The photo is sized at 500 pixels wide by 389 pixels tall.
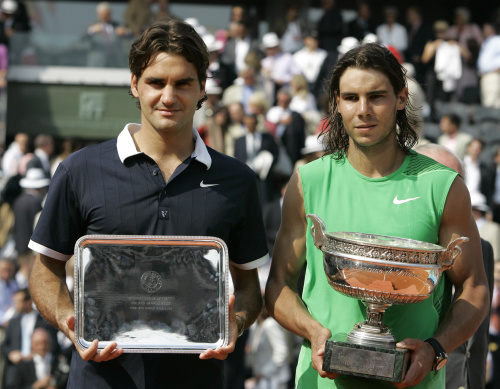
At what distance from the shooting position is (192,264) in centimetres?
335

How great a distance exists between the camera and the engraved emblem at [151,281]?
333cm

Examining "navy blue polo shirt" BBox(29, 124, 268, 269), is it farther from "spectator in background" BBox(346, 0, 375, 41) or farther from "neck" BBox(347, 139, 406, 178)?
"spectator in background" BBox(346, 0, 375, 41)

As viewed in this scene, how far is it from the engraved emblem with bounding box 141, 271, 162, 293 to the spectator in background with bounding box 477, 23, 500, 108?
1363 cm

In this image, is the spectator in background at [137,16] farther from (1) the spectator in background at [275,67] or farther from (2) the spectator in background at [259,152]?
(2) the spectator in background at [259,152]

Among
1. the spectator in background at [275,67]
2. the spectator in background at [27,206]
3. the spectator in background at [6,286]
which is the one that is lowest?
the spectator in background at [6,286]

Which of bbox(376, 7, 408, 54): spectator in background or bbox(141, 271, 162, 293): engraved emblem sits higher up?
bbox(376, 7, 408, 54): spectator in background

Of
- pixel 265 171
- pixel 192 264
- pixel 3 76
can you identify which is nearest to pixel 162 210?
pixel 192 264

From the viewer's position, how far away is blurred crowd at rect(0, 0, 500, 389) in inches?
381

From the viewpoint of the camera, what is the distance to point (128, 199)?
3371mm

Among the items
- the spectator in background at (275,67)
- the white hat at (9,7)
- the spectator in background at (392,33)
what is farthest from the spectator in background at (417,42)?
the white hat at (9,7)

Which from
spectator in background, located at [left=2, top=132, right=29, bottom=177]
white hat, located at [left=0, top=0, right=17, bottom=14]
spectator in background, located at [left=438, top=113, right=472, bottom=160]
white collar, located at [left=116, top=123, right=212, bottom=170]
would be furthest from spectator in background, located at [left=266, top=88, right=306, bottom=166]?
white collar, located at [left=116, top=123, right=212, bottom=170]

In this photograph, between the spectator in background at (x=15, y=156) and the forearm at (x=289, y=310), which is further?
the spectator in background at (x=15, y=156)

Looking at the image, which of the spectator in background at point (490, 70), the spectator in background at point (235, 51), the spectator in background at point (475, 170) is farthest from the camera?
the spectator in background at point (490, 70)

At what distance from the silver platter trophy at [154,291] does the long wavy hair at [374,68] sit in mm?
729
